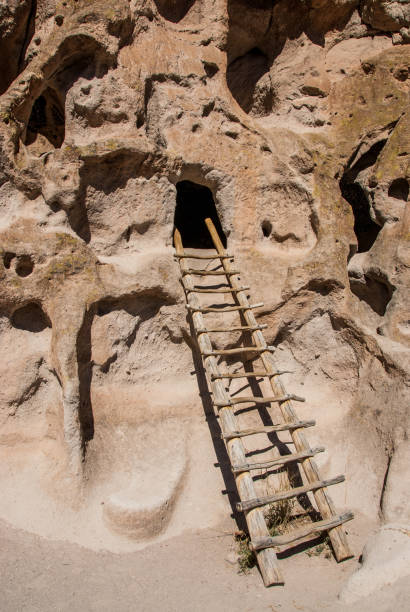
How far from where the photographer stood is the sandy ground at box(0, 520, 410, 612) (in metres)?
2.88

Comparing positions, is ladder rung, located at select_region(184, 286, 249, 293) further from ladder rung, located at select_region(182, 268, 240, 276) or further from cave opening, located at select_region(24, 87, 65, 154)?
cave opening, located at select_region(24, 87, 65, 154)

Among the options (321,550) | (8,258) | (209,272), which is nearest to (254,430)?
(321,550)

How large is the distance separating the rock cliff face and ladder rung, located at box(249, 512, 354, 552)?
58 cm

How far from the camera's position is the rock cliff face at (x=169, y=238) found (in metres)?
3.88

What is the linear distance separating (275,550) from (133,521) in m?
0.99

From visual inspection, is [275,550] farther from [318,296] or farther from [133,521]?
[318,296]

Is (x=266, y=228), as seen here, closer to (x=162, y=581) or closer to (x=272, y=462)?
(x=272, y=462)

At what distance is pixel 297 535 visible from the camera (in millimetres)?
3256

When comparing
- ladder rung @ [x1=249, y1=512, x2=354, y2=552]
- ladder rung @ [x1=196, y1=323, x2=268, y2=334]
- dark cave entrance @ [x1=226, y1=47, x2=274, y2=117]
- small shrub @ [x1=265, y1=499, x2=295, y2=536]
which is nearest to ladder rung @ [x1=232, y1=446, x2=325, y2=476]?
small shrub @ [x1=265, y1=499, x2=295, y2=536]

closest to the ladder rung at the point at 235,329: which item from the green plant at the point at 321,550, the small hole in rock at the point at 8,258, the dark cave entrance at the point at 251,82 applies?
the small hole in rock at the point at 8,258

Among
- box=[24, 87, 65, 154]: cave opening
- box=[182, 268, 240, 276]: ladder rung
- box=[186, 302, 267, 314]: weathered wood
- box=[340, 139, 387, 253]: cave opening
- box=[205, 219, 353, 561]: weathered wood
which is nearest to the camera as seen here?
box=[205, 219, 353, 561]: weathered wood

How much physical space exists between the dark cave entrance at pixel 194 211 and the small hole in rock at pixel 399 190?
2673 millimetres

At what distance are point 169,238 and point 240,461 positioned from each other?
224 centimetres

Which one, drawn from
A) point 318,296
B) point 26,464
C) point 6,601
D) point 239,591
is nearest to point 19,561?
point 6,601
